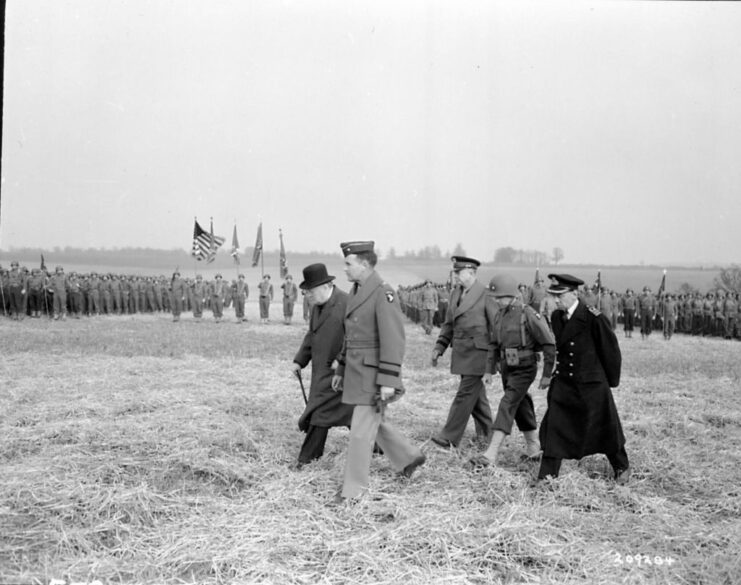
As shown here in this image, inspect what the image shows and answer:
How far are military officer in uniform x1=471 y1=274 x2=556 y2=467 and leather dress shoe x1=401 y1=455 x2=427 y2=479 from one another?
0.76 m

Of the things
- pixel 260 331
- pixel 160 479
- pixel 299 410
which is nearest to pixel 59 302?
pixel 260 331

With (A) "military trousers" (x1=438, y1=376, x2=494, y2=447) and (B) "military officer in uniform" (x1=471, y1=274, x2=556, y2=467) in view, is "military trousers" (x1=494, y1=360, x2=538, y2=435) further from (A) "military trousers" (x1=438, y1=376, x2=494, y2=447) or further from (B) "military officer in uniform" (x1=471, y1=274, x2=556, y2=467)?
(A) "military trousers" (x1=438, y1=376, x2=494, y2=447)

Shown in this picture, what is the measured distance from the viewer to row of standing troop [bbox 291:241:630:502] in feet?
16.4

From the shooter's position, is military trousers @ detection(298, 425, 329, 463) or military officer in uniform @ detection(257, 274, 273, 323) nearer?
military trousers @ detection(298, 425, 329, 463)

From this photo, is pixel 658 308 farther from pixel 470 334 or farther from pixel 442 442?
pixel 442 442

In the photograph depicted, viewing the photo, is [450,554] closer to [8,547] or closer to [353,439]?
Answer: [353,439]

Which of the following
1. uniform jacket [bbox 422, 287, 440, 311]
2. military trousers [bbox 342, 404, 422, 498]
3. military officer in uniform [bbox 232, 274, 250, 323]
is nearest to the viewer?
military trousers [bbox 342, 404, 422, 498]

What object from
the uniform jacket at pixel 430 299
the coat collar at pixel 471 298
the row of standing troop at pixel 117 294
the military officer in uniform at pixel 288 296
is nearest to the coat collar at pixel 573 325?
the coat collar at pixel 471 298

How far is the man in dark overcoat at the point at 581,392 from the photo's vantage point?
5.46m

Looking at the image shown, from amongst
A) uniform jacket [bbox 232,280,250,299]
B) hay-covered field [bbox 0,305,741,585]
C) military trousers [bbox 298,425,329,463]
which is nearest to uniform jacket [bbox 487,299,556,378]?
hay-covered field [bbox 0,305,741,585]

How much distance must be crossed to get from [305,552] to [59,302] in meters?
22.1

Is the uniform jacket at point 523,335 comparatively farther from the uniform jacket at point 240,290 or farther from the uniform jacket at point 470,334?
the uniform jacket at point 240,290

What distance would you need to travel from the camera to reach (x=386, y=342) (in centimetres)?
496

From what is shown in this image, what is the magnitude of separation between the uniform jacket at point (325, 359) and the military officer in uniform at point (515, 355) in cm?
135
